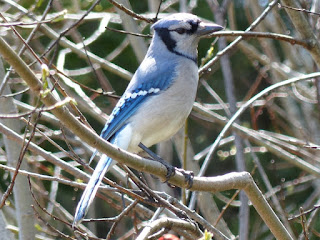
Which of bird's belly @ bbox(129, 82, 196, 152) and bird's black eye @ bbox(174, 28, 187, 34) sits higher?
bird's black eye @ bbox(174, 28, 187, 34)

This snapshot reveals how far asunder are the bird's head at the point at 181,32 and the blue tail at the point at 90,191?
0.85 meters

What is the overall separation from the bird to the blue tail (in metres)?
0.25

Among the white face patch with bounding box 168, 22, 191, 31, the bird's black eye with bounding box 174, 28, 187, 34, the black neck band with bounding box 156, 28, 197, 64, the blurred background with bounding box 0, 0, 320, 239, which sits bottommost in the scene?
the blurred background with bounding box 0, 0, 320, 239

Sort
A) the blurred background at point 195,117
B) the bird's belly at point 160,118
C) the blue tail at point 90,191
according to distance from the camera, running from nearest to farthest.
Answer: the blue tail at point 90,191, the bird's belly at point 160,118, the blurred background at point 195,117

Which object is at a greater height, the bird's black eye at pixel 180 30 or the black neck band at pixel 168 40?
the bird's black eye at pixel 180 30

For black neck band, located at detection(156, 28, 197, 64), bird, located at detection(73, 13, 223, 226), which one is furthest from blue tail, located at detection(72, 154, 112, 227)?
black neck band, located at detection(156, 28, 197, 64)

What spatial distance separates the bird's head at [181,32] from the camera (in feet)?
10.1

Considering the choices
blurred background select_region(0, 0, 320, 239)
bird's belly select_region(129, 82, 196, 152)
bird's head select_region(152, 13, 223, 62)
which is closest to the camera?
bird's belly select_region(129, 82, 196, 152)

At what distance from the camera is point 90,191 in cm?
237

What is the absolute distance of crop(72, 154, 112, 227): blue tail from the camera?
225 cm

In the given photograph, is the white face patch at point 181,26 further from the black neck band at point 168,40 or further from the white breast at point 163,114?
the white breast at point 163,114

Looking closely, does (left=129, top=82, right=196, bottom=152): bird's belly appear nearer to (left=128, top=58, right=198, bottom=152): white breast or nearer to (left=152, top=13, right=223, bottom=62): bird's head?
(left=128, top=58, right=198, bottom=152): white breast

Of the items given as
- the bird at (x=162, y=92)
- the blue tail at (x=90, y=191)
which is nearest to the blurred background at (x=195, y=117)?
the bird at (x=162, y=92)

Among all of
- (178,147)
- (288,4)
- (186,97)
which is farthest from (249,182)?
(178,147)
